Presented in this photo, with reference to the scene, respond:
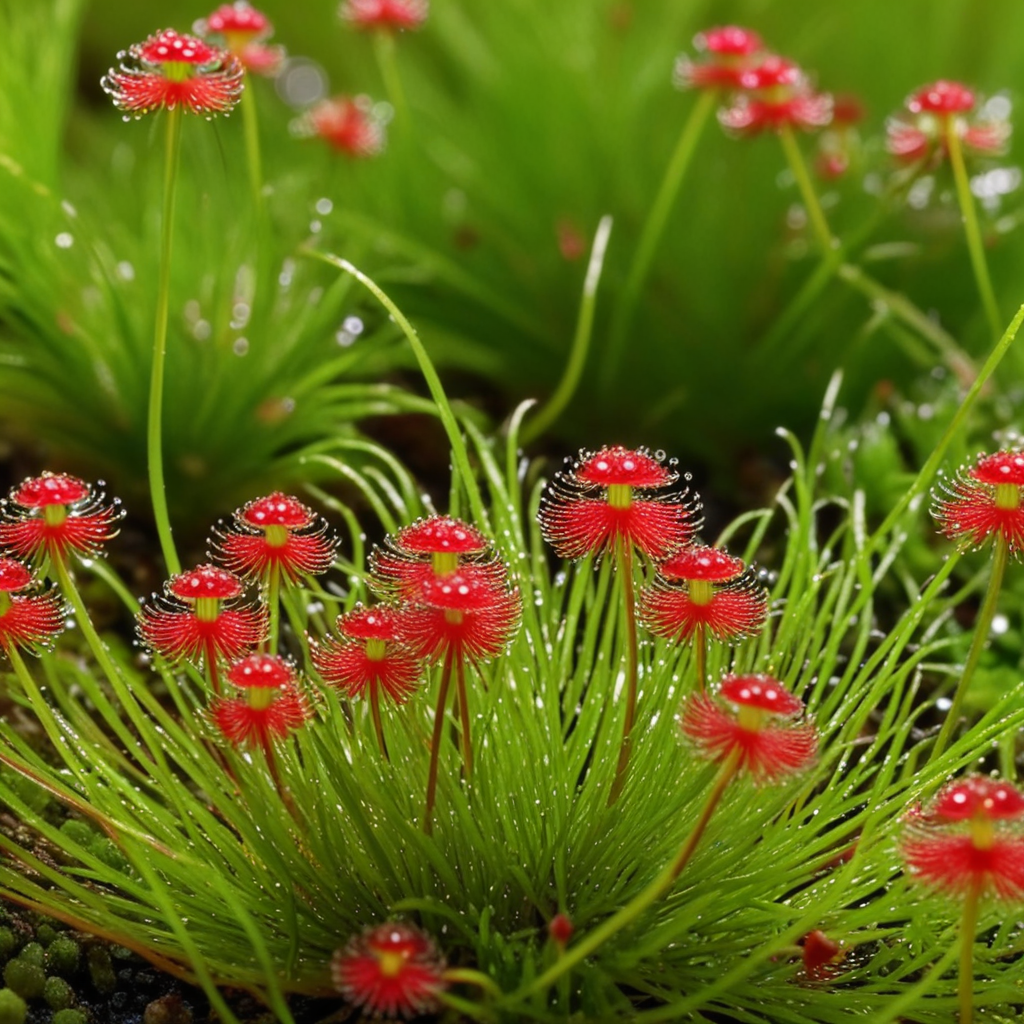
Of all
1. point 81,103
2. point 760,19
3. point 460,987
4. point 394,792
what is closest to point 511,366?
point 394,792

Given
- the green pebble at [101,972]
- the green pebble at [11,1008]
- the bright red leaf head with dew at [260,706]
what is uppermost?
the bright red leaf head with dew at [260,706]

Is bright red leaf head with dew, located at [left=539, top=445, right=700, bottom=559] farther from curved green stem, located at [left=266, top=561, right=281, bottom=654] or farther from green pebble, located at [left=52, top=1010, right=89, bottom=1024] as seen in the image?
green pebble, located at [left=52, top=1010, right=89, bottom=1024]

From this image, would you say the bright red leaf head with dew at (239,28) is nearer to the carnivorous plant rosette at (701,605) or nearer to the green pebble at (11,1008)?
the carnivorous plant rosette at (701,605)

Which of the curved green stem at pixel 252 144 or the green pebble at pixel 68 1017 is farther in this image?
the curved green stem at pixel 252 144

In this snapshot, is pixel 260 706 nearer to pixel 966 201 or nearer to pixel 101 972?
pixel 101 972

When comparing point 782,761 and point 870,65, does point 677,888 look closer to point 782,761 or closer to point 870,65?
point 782,761

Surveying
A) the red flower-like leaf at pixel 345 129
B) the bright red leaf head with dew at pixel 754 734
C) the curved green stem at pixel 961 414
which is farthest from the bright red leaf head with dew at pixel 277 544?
the red flower-like leaf at pixel 345 129

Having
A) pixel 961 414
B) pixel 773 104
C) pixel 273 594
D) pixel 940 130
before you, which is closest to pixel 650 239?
pixel 773 104
